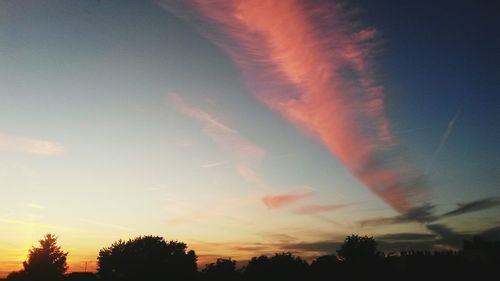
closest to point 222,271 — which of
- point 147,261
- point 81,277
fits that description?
point 147,261

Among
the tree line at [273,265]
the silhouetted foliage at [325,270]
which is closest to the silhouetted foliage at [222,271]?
the tree line at [273,265]

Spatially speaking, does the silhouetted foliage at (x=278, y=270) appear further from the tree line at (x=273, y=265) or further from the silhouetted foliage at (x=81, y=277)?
the silhouetted foliage at (x=81, y=277)

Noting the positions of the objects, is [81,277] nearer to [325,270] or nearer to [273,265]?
[273,265]

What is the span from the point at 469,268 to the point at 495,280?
6584 millimetres

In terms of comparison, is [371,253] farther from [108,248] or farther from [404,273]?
[108,248]

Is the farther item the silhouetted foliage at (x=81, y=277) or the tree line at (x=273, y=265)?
the silhouetted foliage at (x=81, y=277)

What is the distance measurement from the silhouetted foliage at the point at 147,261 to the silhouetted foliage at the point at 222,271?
418 centimetres

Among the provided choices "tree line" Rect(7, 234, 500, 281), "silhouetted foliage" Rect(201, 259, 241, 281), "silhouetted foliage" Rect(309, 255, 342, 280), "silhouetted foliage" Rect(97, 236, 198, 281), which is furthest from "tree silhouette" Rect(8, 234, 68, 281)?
"silhouetted foliage" Rect(309, 255, 342, 280)

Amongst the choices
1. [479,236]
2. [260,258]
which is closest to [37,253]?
[260,258]

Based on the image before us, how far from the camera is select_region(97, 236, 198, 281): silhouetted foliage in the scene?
3265 inches

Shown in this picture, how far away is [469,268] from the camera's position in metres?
53.8

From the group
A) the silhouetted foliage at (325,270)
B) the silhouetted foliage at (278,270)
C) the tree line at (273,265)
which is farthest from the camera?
Result: the silhouetted foliage at (278,270)

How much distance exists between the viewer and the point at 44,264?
76.9 meters

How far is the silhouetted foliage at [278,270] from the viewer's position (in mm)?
73938
